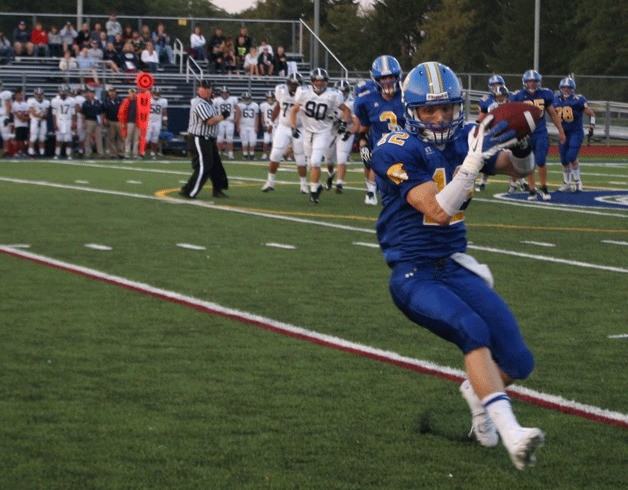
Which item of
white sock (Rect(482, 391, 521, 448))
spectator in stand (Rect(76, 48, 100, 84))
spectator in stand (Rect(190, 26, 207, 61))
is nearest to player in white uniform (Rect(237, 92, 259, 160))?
spectator in stand (Rect(76, 48, 100, 84))

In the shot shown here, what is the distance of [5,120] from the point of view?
29594 mm

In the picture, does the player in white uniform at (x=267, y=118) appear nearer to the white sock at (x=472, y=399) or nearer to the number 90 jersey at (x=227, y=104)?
the number 90 jersey at (x=227, y=104)

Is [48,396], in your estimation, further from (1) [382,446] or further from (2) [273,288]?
(2) [273,288]

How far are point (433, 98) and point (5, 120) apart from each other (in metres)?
25.7

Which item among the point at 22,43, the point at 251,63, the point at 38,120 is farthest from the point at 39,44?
the point at 38,120

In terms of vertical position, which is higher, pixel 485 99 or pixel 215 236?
pixel 485 99

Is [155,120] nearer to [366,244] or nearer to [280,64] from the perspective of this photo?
[280,64]

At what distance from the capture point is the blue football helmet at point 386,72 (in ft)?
48.8

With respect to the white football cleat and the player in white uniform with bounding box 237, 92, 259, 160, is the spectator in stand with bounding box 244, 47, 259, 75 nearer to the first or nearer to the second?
the player in white uniform with bounding box 237, 92, 259, 160

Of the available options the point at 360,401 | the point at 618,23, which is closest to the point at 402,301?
the point at 360,401

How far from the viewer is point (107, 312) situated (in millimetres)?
8453

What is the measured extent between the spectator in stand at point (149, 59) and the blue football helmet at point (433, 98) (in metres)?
29.9

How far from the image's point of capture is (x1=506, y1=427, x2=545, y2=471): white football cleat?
4523mm

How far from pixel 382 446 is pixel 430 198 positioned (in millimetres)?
1062
